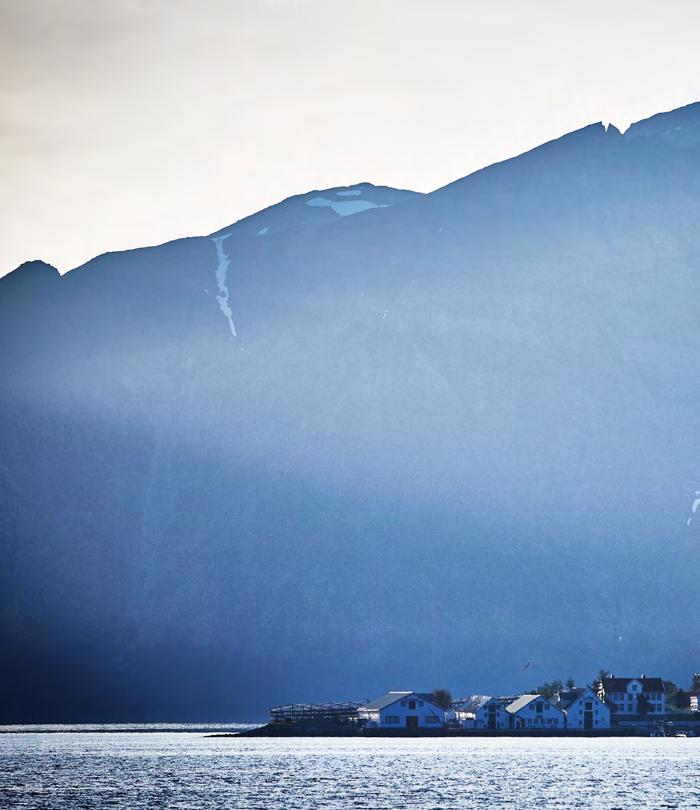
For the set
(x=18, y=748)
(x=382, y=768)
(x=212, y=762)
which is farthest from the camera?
(x=18, y=748)

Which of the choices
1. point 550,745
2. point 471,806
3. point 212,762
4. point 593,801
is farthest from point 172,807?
point 550,745

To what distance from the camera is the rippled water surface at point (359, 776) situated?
91688 millimetres

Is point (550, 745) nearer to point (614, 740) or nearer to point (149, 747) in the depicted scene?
point (614, 740)

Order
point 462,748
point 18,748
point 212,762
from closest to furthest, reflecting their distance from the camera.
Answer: point 212,762 → point 462,748 → point 18,748

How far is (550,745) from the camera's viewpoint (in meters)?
169

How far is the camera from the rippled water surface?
3610 inches

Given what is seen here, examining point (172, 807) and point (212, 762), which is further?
point (212, 762)

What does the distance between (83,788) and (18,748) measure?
7862 centimetres

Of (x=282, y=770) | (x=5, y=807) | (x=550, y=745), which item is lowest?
(x=5, y=807)

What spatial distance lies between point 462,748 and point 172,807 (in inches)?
2999

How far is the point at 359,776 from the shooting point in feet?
367

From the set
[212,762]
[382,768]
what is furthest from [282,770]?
[212,762]

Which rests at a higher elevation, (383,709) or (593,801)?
(383,709)

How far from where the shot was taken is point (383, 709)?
19988 cm
